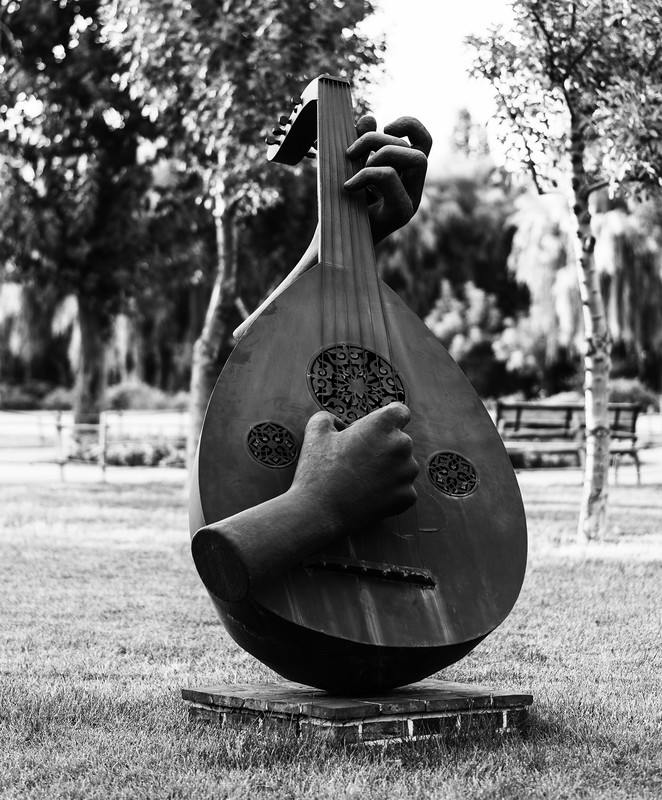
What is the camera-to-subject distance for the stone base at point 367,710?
11.6 ft

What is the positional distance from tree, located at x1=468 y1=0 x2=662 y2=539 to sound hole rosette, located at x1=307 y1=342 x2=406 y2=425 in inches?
203

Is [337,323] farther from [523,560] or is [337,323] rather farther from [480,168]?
[480,168]

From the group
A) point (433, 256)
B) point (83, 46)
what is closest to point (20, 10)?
point (83, 46)

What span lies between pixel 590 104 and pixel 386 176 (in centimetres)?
544

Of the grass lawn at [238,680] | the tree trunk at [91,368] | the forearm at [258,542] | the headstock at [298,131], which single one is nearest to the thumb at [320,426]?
the forearm at [258,542]

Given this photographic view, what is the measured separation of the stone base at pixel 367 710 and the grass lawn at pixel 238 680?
0.05 m

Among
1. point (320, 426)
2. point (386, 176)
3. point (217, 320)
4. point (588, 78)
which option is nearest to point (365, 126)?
point (386, 176)

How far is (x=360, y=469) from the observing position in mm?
3508

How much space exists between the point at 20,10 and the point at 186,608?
1179 centimetres

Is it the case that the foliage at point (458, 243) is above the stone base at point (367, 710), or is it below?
above

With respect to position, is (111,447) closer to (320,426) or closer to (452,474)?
(452,474)

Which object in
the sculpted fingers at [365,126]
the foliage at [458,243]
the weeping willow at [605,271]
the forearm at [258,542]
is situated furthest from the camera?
the foliage at [458,243]

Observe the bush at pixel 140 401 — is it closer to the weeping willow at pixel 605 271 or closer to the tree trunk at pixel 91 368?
the weeping willow at pixel 605 271

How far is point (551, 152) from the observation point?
31.0ft
